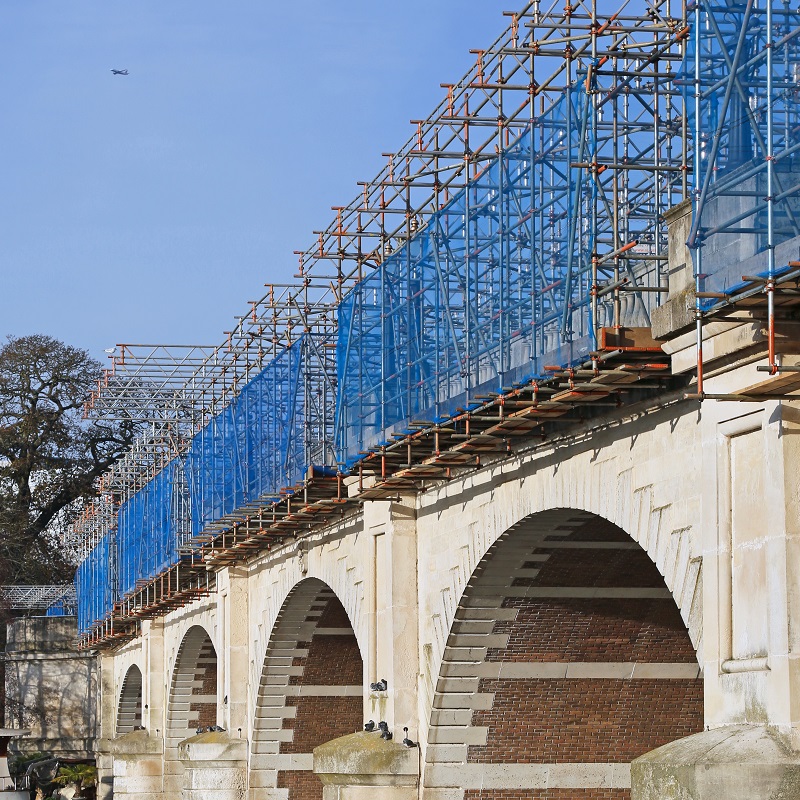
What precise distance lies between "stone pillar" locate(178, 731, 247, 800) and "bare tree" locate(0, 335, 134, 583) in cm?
4724

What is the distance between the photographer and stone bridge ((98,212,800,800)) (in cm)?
1410

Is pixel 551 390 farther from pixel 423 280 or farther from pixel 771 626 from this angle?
pixel 423 280

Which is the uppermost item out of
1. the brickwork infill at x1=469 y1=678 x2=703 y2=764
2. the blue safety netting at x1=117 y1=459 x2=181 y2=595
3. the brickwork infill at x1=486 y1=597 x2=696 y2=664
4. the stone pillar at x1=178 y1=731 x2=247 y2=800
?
the blue safety netting at x1=117 y1=459 x2=181 y2=595

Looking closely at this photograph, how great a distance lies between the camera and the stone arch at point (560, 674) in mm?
22859

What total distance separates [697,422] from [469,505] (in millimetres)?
6975

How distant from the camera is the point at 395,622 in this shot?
82.2 feet

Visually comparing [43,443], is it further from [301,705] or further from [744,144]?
[744,144]

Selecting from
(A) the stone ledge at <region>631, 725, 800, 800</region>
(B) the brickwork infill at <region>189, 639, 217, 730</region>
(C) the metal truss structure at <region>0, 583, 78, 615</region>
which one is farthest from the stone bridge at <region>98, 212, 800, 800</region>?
(C) the metal truss structure at <region>0, 583, 78, 615</region>

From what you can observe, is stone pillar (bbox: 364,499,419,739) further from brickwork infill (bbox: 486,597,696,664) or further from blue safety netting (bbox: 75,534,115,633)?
blue safety netting (bbox: 75,534,115,633)

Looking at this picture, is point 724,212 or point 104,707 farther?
point 104,707

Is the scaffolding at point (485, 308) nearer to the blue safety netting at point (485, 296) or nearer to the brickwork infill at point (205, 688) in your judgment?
the blue safety netting at point (485, 296)

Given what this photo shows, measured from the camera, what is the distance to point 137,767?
51594 millimetres

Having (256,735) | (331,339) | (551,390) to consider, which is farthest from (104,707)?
(551,390)

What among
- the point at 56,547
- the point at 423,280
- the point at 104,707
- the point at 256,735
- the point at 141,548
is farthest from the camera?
the point at 56,547
